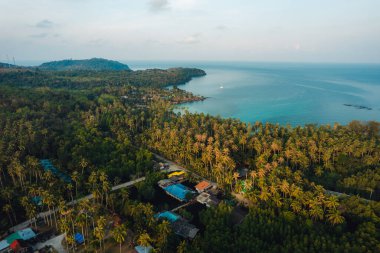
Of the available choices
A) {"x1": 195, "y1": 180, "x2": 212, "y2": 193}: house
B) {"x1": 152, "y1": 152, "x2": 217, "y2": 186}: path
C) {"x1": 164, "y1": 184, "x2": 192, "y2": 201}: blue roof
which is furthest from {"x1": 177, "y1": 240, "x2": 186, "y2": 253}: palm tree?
{"x1": 152, "y1": 152, "x2": 217, "y2": 186}: path

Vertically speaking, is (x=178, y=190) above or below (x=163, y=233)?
below

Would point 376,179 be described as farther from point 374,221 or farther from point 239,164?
point 239,164

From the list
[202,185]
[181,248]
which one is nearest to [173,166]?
[202,185]

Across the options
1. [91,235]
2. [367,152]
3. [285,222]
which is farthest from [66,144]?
[367,152]

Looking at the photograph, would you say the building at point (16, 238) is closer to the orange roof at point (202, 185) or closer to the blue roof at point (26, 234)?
the blue roof at point (26, 234)

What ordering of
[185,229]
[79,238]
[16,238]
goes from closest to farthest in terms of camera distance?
[16,238] < [79,238] < [185,229]

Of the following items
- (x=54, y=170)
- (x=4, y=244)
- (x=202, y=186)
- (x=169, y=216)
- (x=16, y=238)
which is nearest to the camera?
(x=4, y=244)

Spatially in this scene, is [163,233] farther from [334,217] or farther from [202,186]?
[334,217]
